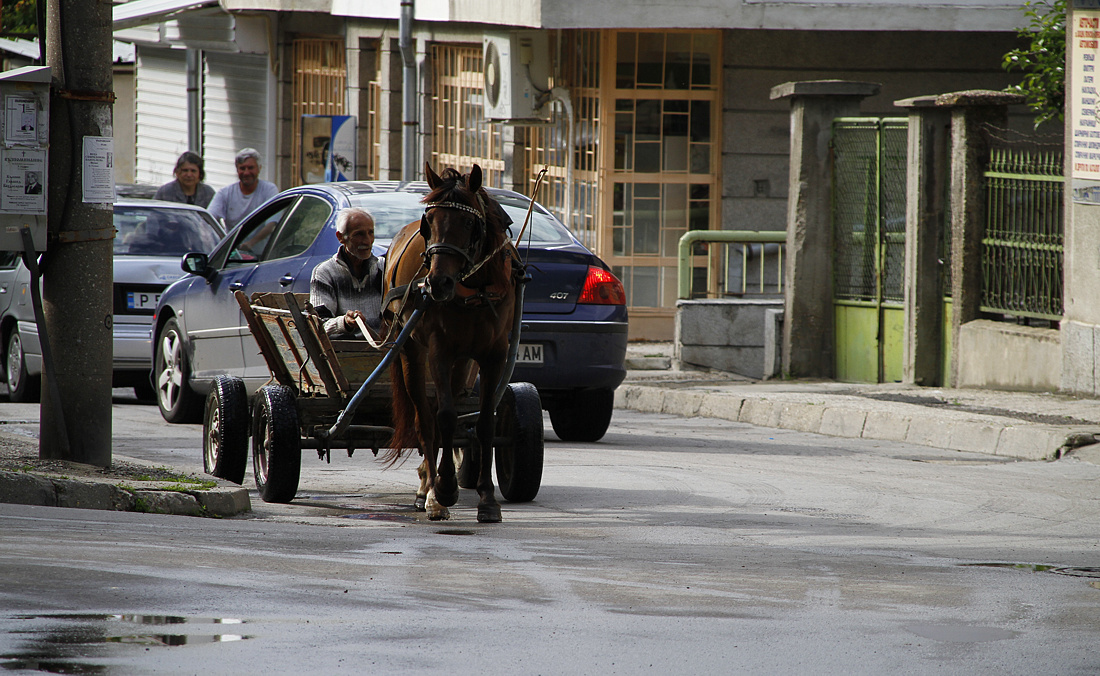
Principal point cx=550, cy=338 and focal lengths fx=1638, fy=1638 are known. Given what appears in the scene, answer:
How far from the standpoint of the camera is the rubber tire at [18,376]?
13.7m

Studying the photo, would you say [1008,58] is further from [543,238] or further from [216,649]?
[216,649]

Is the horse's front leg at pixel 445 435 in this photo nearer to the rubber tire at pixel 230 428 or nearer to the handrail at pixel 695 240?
the rubber tire at pixel 230 428

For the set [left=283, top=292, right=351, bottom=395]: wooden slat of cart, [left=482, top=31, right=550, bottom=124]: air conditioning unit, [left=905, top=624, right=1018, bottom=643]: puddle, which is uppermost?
[left=482, top=31, right=550, bottom=124]: air conditioning unit

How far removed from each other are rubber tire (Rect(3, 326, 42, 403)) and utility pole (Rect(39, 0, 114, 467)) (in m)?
5.64

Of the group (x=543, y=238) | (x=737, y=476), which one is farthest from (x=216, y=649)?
(x=543, y=238)

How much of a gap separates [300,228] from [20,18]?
3435cm

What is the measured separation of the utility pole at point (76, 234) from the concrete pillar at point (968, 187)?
7.97 metres

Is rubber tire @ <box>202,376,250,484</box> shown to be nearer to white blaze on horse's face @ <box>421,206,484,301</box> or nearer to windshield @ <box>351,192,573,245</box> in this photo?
white blaze on horse's face @ <box>421,206,484,301</box>

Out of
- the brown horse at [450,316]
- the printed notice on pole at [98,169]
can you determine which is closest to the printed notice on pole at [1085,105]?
the brown horse at [450,316]

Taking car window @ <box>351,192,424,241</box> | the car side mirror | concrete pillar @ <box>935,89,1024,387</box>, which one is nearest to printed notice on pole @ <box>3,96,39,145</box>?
car window @ <box>351,192,424,241</box>

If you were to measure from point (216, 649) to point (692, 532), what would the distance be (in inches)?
132

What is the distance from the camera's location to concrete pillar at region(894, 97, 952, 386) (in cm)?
1423

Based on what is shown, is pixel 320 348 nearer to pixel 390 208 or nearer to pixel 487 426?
pixel 487 426

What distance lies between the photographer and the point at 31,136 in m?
8.05
